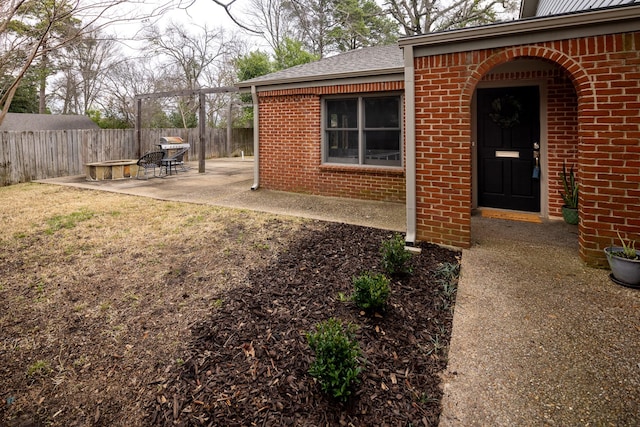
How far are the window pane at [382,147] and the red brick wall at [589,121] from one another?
269 cm

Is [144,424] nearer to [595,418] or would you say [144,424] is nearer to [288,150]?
[595,418]

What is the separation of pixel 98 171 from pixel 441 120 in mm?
10067

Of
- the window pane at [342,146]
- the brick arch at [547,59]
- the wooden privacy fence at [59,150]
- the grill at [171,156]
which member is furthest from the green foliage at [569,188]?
the wooden privacy fence at [59,150]

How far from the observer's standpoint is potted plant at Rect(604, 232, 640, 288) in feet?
10.7

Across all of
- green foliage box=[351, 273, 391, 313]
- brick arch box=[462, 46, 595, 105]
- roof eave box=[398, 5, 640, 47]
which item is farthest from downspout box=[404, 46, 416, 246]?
green foliage box=[351, 273, 391, 313]

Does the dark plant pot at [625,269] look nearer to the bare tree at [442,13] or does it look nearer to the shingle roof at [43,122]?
the bare tree at [442,13]

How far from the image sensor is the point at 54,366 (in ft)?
8.69

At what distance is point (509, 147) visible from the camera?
6.12m

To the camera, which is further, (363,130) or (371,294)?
(363,130)

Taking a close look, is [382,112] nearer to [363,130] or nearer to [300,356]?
[363,130]

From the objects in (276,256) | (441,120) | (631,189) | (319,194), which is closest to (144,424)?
(276,256)

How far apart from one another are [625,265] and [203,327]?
12.6 feet

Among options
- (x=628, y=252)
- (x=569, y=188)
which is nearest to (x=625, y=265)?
(x=628, y=252)

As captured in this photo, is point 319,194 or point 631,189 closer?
point 631,189
